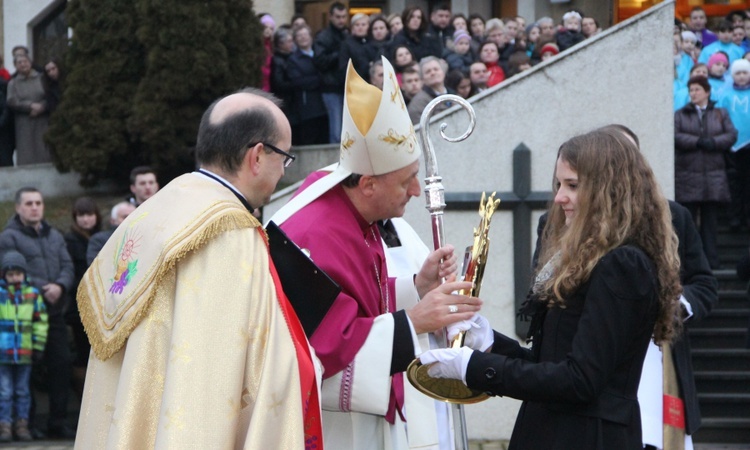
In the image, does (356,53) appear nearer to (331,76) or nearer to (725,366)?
(331,76)

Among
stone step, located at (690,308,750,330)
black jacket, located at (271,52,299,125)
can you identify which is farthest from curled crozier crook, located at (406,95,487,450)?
black jacket, located at (271,52,299,125)

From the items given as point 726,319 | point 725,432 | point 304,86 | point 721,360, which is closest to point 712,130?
point 726,319

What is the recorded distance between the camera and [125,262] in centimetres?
357

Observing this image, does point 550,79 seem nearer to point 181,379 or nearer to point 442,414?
point 442,414

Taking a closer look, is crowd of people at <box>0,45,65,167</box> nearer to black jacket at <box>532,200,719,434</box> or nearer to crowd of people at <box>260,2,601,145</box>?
crowd of people at <box>260,2,601,145</box>

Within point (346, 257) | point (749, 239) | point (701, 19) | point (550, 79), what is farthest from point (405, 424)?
point (701, 19)

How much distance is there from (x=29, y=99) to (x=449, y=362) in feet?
33.0

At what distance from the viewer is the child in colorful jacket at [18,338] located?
886 centimetres

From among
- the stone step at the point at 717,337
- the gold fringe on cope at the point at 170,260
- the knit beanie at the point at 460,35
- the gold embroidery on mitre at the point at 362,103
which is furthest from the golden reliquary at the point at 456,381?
the knit beanie at the point at 460,35

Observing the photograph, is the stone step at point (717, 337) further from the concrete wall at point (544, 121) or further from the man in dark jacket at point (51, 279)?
the man in dark jacket at point (51, 279)

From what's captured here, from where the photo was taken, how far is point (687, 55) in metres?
12.6

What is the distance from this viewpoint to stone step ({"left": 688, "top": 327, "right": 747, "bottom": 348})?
386 inches

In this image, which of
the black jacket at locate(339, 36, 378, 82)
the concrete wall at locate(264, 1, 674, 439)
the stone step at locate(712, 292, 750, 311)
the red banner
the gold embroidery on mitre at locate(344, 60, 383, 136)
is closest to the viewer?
the gold embroidery on mitre at locate(344, 60, 383, 136)

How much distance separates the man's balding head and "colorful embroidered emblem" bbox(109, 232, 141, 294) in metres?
0.32
